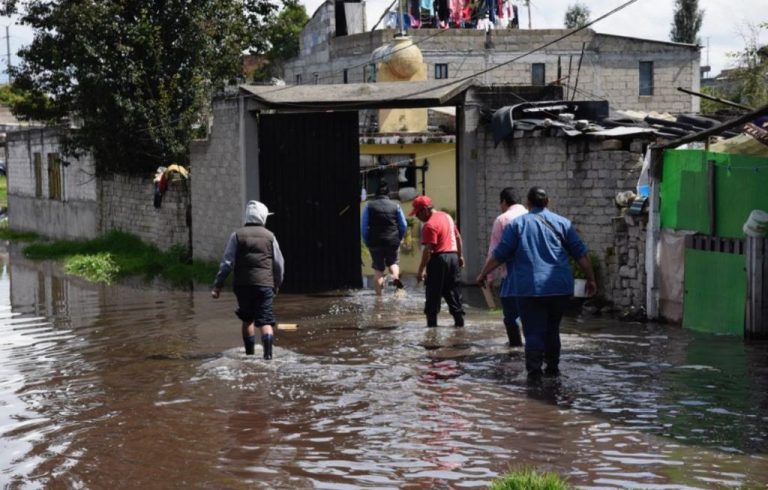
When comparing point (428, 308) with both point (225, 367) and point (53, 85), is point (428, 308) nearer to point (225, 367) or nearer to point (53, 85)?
point (225, 367)

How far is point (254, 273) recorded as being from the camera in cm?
1152

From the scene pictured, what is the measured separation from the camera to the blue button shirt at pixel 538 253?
33.3 feet

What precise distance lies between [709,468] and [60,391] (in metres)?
6.05

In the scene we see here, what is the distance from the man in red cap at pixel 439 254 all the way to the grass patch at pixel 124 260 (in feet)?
25.7

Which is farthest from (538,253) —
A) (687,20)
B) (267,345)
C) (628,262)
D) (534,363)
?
(687,20)

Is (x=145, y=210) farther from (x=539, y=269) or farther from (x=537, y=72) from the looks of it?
(x=537, y=72)

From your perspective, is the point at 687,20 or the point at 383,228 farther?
the point at 687,20

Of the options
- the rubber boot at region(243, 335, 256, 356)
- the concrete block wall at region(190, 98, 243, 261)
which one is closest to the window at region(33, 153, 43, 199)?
the concrete block wall at region(190, 98, 243, 261)

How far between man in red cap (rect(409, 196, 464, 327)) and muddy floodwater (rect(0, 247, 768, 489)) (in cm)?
45

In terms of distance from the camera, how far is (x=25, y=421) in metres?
9.23

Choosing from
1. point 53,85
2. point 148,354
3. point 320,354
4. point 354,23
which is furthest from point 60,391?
point 354,23

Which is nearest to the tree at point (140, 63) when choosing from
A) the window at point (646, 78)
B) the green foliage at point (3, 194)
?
the green foliage at point (3, 194)

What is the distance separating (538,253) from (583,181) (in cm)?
638

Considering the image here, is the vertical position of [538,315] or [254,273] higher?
[254,273]
